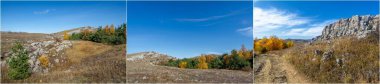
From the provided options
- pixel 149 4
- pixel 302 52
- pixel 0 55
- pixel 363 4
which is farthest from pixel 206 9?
pixel 0 55

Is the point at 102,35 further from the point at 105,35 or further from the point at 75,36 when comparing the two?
the point at 75,36

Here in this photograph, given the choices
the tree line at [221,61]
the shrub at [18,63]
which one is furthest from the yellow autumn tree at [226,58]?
the shrub at [18,63]

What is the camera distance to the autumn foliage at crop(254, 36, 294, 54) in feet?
42.5

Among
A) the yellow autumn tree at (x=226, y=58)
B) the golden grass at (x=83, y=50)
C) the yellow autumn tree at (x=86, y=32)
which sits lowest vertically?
the yellow autumn tree at (x=226, y=58)

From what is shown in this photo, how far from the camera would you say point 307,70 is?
41.7 feet

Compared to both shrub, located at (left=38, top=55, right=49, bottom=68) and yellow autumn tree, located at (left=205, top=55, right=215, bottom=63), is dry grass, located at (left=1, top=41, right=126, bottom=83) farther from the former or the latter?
Answer: yellow autumn tree, located at (left=205, top=55, right=215, bottom=63)

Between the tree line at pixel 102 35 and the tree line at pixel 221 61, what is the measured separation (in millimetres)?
1064

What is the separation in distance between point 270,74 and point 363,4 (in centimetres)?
220

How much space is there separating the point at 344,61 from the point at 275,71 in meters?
1.29

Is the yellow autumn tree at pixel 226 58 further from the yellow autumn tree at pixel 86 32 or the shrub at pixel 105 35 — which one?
the yellow autumn tree at pixel 86 32

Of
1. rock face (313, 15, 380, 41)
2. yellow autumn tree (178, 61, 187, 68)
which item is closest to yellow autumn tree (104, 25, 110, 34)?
yellow autumn tree (178, 61, 187, 68)

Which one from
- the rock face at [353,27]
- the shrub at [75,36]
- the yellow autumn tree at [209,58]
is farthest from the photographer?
the yellow autumn tree at [209,58]

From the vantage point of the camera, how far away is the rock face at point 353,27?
12789 mm

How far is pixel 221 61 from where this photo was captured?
43.3 ft
